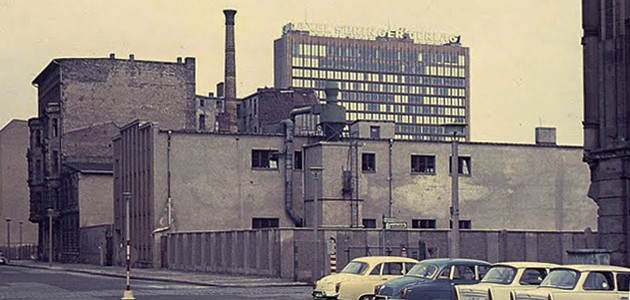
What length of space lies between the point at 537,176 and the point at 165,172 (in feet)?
82.2

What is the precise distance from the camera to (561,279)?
22.1m

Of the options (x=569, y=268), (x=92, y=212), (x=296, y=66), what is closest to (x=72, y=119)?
(x=92, y=212)

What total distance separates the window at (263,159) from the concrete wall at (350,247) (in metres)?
11.3

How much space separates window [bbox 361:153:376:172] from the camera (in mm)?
72688

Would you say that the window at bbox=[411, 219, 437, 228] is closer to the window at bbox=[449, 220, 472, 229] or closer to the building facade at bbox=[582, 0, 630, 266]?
the window at bbox=[449, 220, 472, 229]

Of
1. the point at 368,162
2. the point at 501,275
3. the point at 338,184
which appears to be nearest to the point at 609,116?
the point at 501,275

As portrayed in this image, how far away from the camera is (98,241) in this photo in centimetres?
8669

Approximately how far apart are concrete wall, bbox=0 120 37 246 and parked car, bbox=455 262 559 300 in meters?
109

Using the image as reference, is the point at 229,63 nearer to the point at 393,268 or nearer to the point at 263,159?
the point at 263,159

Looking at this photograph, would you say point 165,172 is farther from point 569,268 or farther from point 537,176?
point 569,268

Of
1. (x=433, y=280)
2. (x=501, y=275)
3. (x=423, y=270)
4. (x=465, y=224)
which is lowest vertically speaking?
(x=465, y=224)

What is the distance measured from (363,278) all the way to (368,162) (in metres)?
43.3

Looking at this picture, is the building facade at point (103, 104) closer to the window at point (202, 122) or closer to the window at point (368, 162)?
the window at point (202, 122)

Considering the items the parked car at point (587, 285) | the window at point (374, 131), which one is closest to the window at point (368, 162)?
the window at point (374, 131)
